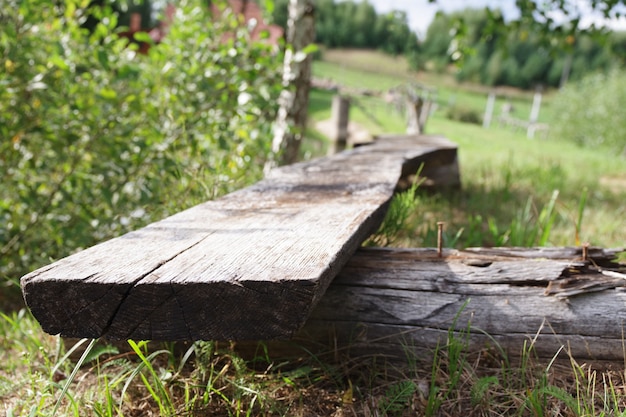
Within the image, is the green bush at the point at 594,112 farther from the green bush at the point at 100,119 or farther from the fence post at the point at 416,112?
the green bush at the point at 100,119

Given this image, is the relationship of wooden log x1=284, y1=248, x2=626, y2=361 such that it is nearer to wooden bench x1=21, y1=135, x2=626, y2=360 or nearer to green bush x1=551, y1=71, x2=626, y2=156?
wooden bench x1=21, y1=135, x2=626, y2=360

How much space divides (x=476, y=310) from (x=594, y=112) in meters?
21.6

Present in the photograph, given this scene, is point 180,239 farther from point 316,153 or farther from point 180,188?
point 316,153

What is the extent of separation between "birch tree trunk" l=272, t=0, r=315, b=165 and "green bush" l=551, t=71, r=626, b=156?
14128 mm

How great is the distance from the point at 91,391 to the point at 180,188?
4.16ft

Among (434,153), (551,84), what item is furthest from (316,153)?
(551,84)

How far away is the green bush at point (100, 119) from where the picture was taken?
3230 millimetres

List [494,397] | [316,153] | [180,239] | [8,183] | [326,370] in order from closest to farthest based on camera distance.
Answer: [180,239]
[494,397]
[326,370]
[8,183]
[316,153]

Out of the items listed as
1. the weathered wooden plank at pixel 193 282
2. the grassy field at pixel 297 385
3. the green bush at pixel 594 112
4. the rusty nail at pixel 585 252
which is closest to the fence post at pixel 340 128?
the rusty nail at pixel 585 252

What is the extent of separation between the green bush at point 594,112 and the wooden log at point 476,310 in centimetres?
1604

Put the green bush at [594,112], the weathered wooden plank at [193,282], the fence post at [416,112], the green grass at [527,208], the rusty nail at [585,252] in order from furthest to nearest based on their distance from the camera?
the green bush at [594,112]
the fence post at [416,112]
the green grass at [527,208]
the rusty nail at [585,252]
the weathered wooden plank at [193,282]

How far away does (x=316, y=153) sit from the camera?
957 cm

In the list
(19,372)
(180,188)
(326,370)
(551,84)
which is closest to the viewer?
(326,370)

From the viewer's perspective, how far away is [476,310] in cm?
182
